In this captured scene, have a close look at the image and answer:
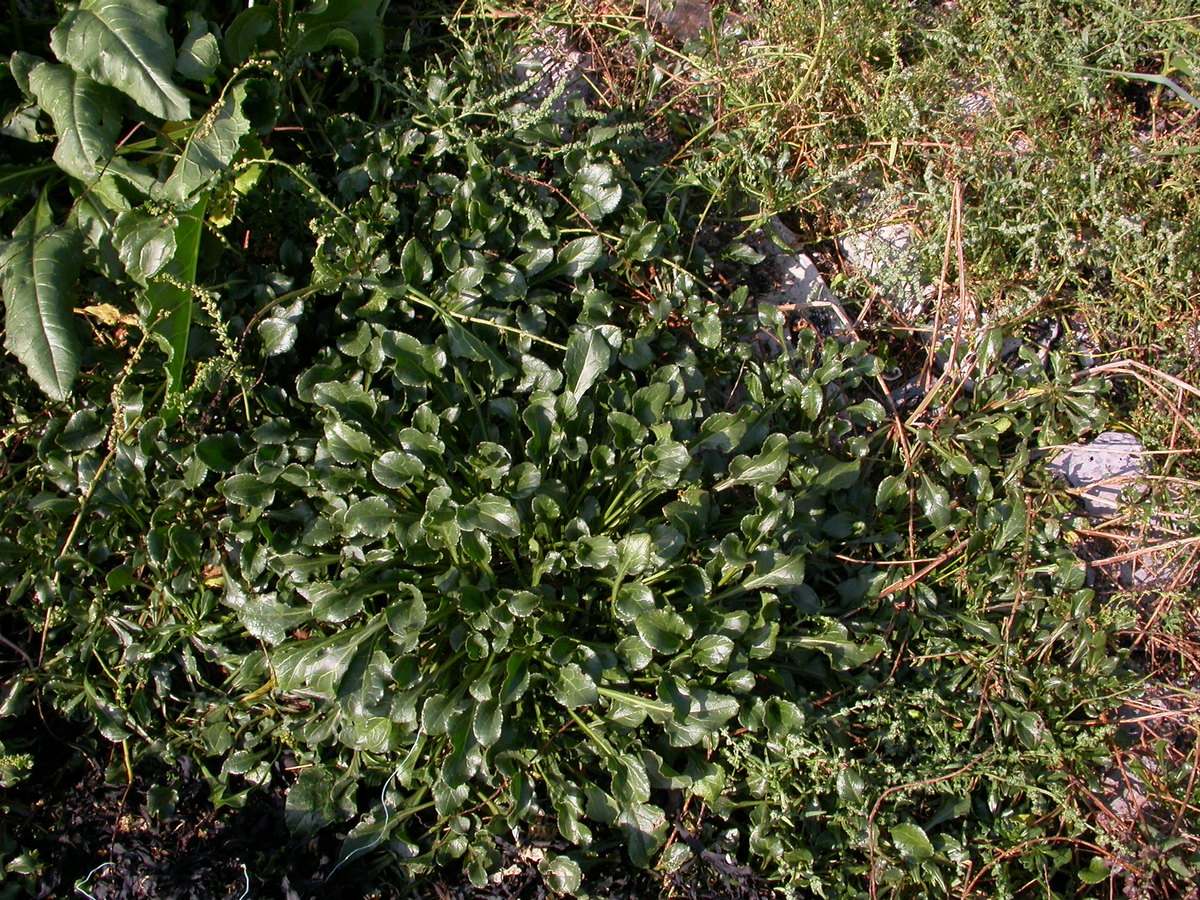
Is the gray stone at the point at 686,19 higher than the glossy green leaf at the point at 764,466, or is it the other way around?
the gray stone at the point at 686,19

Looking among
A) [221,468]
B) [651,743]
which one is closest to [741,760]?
[651,743]

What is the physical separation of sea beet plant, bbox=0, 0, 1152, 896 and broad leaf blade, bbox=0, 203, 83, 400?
32 millimetres

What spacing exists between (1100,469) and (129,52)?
117 inches

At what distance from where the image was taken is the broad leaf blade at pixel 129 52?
2.45m

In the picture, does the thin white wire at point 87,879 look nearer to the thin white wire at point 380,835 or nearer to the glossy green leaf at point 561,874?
the thin white wire at point 380,835

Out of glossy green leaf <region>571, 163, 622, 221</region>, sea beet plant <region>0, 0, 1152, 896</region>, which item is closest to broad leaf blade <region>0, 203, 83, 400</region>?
sea beet plant <region>0, 0, 1152, 896</region>

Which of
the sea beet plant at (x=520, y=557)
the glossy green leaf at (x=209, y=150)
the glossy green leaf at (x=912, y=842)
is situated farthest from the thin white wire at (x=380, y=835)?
the glossy green leaf at (x=209, y=150)

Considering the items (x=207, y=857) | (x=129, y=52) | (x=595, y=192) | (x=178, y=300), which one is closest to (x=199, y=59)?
(x=129, y=52)

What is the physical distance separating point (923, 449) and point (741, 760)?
3.55 feet

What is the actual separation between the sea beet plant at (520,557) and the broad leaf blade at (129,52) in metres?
0.06

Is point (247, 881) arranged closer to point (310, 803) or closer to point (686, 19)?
point (310, 803)

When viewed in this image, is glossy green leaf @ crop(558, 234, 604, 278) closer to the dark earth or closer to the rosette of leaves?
the rosette of leaves

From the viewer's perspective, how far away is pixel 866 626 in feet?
8.15

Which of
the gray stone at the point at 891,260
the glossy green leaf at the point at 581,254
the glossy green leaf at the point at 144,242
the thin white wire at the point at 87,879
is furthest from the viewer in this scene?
the gray stone at the point at 891,260
